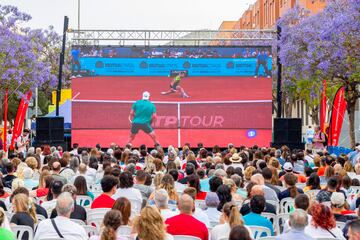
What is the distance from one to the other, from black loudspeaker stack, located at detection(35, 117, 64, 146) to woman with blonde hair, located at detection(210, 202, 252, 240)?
22899 mm

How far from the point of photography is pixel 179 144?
116ft

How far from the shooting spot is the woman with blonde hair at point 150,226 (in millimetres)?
7582

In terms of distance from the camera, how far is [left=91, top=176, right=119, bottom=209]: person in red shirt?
10.9 m

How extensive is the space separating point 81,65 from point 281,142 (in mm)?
9269

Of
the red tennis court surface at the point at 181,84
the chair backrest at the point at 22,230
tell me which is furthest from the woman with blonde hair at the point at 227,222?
the red tennis court surface at the point at 181,84

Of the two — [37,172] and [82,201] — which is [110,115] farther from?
[82,201]

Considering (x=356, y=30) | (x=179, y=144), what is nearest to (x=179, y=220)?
(x=356, y=30)

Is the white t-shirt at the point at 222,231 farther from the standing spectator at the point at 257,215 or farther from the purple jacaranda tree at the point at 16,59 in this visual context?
the purple jacaranda tree at the point at 16,59

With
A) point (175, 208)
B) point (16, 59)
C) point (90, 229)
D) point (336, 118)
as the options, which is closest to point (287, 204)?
point (175, 208)

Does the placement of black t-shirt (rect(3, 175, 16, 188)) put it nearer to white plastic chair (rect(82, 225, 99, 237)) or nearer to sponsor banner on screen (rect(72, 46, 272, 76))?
white plastic chair (rect(82, 225, 99, 237))

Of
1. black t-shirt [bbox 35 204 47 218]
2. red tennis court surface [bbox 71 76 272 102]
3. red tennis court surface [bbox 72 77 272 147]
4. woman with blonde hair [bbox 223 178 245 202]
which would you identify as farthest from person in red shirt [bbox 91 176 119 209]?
red tennis court surface [bbox 71 76 272 102]

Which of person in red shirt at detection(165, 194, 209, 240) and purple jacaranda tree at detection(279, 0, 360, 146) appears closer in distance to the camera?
person in red shirt at detection(165, 194, 209, 240)

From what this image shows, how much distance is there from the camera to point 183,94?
3525cm

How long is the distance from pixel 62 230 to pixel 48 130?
23.4 m
